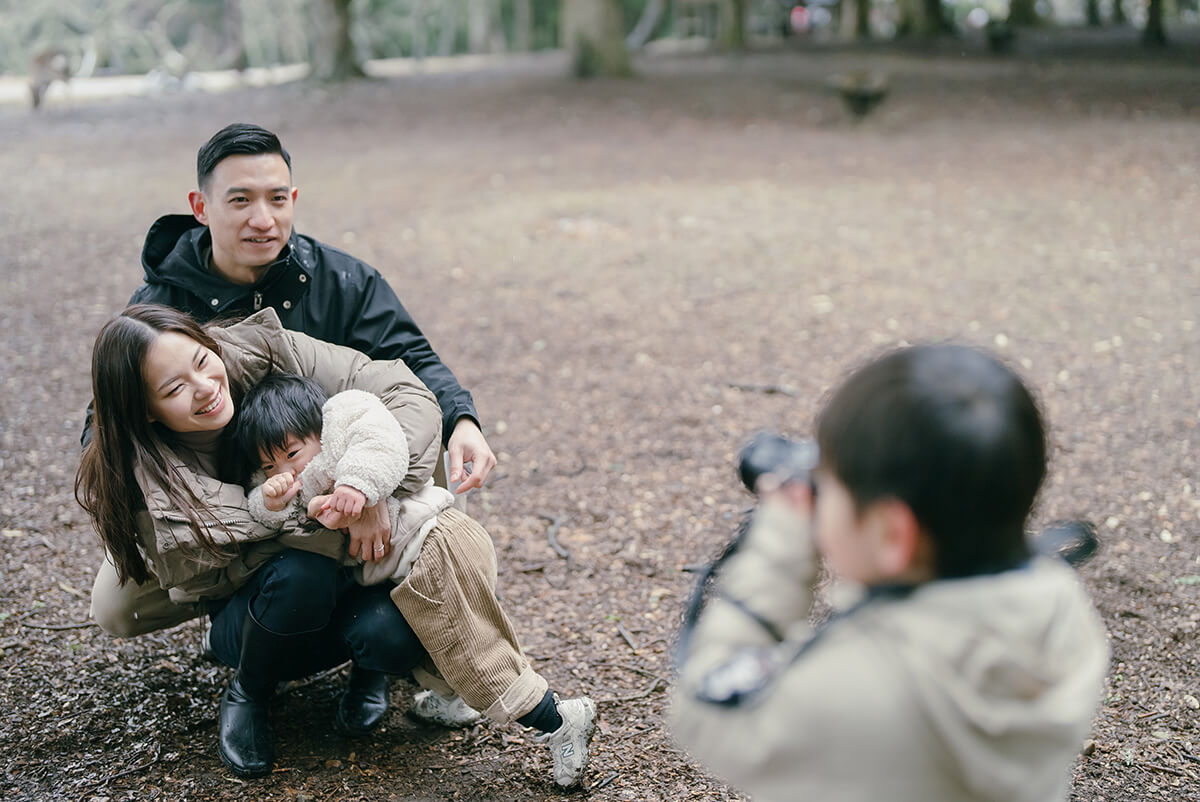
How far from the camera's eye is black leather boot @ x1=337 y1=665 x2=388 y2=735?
2580 millimetres

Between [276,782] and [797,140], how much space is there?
10418 millimetres

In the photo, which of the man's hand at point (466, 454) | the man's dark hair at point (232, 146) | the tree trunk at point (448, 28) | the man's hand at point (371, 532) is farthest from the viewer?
the tree trunk at point (448, 28)

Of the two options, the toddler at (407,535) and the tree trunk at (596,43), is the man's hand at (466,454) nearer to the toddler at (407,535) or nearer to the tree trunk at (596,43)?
the toddler at (407,535)

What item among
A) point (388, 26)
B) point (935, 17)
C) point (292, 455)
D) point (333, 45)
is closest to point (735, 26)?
point (935, 17)

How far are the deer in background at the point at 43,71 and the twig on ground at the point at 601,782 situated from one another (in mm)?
17741

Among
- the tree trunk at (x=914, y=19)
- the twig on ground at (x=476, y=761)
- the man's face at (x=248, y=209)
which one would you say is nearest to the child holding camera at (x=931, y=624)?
the twig on ground at (x=476, y=761)

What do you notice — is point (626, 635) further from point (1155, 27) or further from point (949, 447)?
point (1155, 27)

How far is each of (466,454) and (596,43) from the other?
1563cm

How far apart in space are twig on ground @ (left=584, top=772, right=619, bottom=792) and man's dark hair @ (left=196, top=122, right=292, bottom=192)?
1751 mm

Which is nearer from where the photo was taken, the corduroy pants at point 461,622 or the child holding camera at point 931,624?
the child holding camera at point 931,624

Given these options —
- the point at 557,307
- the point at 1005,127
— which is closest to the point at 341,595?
the point at 557,307

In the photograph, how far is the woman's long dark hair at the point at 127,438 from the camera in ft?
7.07

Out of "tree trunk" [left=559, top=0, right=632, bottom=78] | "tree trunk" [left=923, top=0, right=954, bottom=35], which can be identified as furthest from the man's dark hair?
"tree trunk" [left=923, top=0, right=954, bottom=35]

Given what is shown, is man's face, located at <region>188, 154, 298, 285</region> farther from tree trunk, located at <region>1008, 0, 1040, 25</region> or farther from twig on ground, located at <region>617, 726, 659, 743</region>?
tree trunk, located at <region>1008, 0, 1040, 25</region>
